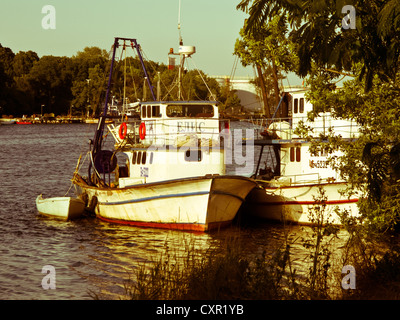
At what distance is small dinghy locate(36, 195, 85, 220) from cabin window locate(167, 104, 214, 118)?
5.51 meters

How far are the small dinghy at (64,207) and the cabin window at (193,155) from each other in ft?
18.7

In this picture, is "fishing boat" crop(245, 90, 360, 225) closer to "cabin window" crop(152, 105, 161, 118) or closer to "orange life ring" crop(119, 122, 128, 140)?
"cabin window" crop(152, 105, 161, 118)

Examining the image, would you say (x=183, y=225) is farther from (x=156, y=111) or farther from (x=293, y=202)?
(x=156, y=111)

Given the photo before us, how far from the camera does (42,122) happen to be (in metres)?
176

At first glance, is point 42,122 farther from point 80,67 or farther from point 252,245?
point 252,245

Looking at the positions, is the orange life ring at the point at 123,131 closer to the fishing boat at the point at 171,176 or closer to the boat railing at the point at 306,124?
the fishing boat at the point at 171,176

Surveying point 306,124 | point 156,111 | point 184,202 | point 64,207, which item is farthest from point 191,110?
point 64,207

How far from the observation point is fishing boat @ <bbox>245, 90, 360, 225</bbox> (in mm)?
25406

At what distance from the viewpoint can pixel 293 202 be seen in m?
26.4

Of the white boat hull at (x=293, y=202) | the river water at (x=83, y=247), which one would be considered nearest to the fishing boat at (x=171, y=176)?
the river water at (x=83, y=247)

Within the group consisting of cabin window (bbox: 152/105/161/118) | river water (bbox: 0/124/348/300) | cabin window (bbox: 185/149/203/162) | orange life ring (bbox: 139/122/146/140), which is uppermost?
cabin window (bbox: 152/105/161/118)

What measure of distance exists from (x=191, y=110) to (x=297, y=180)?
5223 millimetres

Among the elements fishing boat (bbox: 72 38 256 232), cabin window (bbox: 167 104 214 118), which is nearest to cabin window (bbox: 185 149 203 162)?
fishing boat (bbox: 72 38 256 232)
